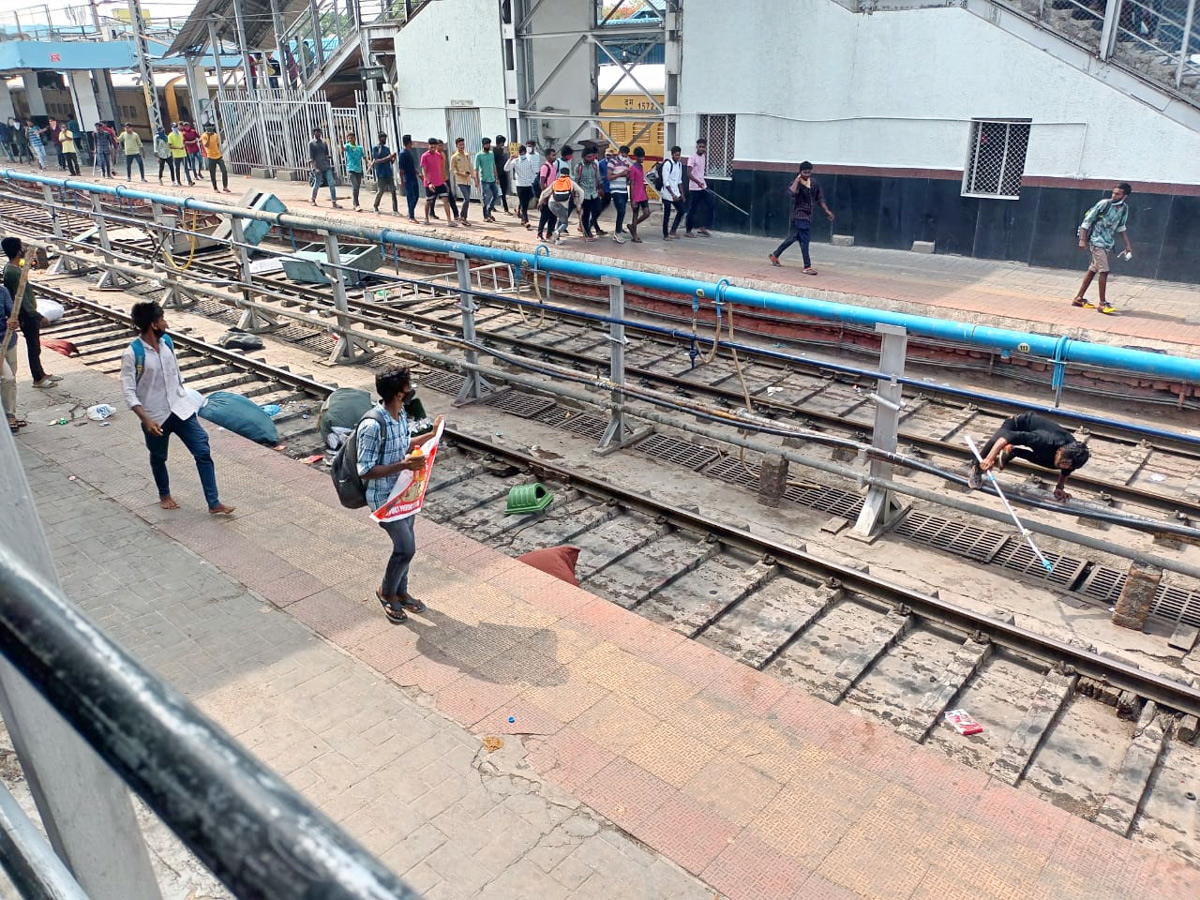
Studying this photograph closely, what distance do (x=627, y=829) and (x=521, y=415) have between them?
6.76 m

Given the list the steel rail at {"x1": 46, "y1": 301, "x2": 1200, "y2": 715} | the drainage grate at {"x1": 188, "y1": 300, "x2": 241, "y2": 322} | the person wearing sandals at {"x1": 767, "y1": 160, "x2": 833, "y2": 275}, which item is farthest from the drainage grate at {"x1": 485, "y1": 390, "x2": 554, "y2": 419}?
the drainage grate at {"x1": 188, "y1": 300, "x2": 241, "y2": 322}

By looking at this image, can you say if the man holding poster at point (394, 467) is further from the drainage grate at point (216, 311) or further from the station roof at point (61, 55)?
the station roof at point (61, 55)

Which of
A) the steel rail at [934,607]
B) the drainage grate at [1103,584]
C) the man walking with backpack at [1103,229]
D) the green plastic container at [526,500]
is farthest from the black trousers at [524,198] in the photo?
the drainage grate at [1103,584]

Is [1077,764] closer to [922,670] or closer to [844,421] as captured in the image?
[922,670]

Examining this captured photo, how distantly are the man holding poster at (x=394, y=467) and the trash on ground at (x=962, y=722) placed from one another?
3.28 m

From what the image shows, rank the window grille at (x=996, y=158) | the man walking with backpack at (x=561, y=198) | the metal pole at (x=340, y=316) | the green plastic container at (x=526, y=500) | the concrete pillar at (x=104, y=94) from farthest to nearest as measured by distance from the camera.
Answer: the concrete pillar at (x=104, y=94), the man walking with backpack at (x=561, y=198), the window grille at (x=996, y=158), the metal pole at (x=340, y=316), the green plastic container at (x=526, y=500)

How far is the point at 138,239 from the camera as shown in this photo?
20234 millimetres

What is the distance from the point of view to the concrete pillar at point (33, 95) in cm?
3672

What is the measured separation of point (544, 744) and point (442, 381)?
7.61 meters

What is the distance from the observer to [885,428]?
6941 millimetres

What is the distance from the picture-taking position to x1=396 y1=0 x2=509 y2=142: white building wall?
22.0 metres

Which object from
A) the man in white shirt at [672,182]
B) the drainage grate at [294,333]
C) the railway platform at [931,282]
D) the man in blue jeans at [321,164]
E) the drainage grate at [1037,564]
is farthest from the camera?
the man in blue jeans at [321,164]

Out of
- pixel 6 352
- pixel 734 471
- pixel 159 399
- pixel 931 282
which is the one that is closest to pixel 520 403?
pixel 734 471

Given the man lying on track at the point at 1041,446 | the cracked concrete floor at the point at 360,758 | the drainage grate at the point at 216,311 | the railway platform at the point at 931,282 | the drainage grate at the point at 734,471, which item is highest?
the man lying on track at the point at 1041,446
